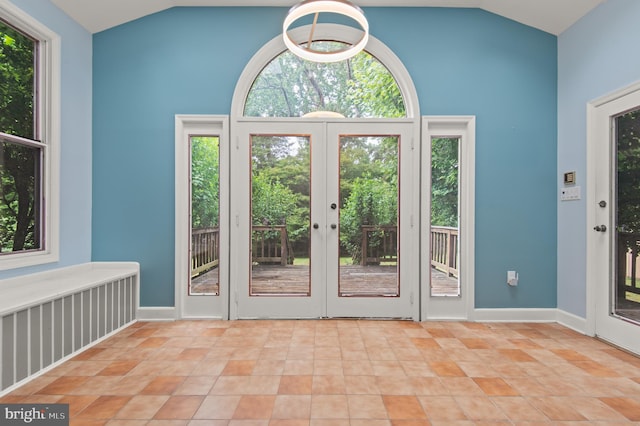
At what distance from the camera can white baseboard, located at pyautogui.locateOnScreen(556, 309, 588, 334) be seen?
3.05m

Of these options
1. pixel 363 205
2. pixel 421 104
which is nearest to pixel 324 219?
pixel 363 205

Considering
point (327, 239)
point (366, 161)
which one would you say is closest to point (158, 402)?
point (327, 239)

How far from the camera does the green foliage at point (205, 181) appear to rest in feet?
11.2

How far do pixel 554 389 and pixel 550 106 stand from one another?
8.74ft

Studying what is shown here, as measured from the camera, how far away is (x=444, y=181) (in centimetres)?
344

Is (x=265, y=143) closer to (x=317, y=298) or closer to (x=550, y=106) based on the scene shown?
(x=317, y=298)

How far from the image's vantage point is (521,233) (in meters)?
3.38

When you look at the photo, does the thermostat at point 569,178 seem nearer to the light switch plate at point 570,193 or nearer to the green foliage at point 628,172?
the light switch plate at point 570,193

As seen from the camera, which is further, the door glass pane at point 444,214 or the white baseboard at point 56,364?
the door glass pane at point 444,214

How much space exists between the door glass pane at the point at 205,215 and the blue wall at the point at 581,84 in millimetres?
3399

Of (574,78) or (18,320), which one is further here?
(574,78)

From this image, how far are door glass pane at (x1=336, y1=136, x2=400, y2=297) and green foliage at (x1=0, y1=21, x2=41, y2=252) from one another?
2.65 metres

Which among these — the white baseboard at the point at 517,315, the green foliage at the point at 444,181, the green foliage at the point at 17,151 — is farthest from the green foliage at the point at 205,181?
the white baseboard at the point at 517,315

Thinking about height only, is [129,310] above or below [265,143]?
below
